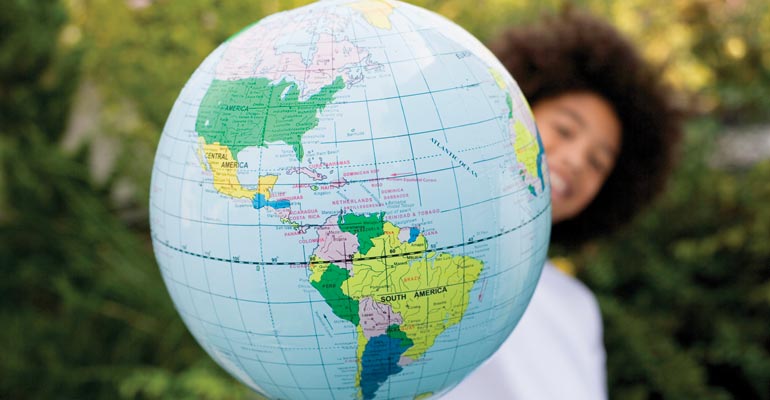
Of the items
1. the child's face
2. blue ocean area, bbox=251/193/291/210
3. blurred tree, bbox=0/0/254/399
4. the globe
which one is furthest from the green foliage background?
blue ocean area, bbox=251/193/291/210

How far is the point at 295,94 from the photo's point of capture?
0.83 m

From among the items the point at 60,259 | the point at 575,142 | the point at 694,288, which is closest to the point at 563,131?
the point at 575,142

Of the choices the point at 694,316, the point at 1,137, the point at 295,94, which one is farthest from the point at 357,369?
the point at 694,316

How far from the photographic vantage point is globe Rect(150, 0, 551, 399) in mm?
815

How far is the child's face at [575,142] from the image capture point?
174 centimetres

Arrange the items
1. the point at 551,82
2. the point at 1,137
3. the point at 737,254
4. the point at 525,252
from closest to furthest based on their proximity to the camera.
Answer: the point at 525,252, the point at 551,82, the point at 1,137, the point at 737,254

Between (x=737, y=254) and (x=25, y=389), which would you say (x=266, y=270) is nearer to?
Result: (x=25, y=389)

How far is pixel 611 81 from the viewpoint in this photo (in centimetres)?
194

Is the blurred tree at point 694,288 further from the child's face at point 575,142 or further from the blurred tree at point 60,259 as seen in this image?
the blurred tree at point 60,259

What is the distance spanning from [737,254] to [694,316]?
1.07 ft

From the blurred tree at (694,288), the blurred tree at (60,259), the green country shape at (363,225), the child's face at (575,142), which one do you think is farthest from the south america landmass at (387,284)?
the blurred tree at (694,288)

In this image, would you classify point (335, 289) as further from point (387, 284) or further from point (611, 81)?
point (611, 81)

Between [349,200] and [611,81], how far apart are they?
4.53ft

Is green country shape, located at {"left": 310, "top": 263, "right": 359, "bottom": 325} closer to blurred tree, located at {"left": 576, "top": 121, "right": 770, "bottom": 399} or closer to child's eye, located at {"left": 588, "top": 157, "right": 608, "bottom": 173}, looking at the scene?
child's eye, located at {"left": 588, "top": 157, "right": 608, "bottom": 173}
